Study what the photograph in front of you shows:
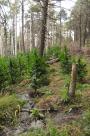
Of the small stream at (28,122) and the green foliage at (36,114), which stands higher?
the green foliage at (36,114)

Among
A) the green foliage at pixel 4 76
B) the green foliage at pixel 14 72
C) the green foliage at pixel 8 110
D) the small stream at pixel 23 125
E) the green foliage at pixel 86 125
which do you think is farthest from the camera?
A: the green foliage at pixel 14 72

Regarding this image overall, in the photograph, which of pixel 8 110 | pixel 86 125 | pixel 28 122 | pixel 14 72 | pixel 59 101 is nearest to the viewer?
pixel 86 125

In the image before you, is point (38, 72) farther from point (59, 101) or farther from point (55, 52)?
point (55, 52)

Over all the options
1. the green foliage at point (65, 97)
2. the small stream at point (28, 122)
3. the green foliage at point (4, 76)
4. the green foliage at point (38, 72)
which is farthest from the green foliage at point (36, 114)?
the green foliage at point (4, 76)

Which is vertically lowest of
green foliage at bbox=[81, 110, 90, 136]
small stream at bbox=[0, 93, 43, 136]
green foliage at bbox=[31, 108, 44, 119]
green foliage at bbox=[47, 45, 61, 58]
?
small stream at bbox=[0, 93, 43, 136]

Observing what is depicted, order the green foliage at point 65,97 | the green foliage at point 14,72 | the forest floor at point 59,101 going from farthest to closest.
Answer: the green foliage at point 14,72 < the green foliage at point 65,97 < the forest floor at point 59,101

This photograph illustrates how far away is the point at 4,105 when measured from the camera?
10.4 m

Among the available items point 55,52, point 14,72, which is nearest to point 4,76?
point 14,72

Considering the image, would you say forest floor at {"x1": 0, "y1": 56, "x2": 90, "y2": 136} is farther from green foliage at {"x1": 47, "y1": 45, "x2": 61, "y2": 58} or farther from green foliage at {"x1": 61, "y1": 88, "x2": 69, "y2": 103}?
green foliage at {"x1": 47, "y1": 45, "x2": 61, "y2": 58}

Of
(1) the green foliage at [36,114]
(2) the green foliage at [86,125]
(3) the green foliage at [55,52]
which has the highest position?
(3) the green foliage at [55,52]

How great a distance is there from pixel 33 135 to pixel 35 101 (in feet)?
12.4

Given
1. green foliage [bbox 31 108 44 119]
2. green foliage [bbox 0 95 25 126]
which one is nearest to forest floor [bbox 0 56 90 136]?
green foliage [bbox 31 108 44 119]

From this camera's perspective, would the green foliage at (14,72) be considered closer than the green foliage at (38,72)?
No

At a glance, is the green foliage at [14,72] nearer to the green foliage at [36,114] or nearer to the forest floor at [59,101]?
the forest floor at [59,101]
